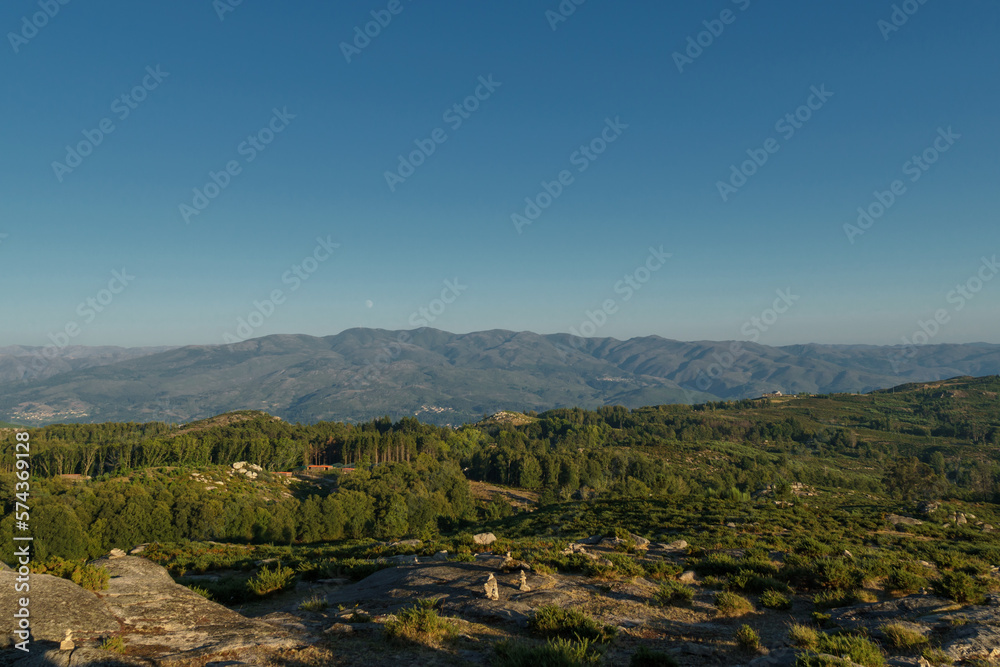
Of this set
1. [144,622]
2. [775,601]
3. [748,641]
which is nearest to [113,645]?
[144,622]

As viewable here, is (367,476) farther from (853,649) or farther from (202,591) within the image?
(853,649)

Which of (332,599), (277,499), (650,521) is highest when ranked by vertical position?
(332,599)

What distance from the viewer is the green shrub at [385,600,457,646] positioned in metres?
11.6

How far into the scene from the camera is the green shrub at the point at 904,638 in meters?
11.3

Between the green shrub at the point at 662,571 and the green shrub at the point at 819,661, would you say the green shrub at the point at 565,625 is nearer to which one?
the green shrub at the point at 819,661

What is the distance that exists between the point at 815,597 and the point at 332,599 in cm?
1788

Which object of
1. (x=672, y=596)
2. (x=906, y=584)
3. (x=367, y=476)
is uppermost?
(x=672, y=596)

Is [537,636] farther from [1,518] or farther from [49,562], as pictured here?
[1,518]

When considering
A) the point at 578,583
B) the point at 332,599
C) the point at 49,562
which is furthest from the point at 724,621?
the point at 49,562

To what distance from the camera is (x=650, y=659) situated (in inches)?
413

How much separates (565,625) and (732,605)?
667 cm

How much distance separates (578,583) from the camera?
18031 millimetres

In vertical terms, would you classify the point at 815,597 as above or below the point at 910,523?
above

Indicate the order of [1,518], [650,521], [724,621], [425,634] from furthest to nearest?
[1,518] → [650,521] → [724,621] → [425,634]
